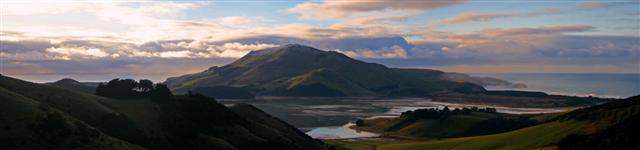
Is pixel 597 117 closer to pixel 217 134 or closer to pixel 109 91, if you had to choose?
pixel 217 134

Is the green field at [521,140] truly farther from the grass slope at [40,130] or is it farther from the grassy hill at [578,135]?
the grass slope at [40,130]

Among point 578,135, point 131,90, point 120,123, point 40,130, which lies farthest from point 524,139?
point 40,130

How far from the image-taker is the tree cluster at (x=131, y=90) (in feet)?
395

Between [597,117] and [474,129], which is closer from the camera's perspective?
[597,117]

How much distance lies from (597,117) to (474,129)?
80797mm

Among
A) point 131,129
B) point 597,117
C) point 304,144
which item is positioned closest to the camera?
point 131,129

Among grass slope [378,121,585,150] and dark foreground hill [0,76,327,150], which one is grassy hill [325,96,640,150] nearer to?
grass slope [378,121,585,150]

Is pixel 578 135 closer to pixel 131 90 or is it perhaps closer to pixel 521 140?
pixel 521 140

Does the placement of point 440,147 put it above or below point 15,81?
below

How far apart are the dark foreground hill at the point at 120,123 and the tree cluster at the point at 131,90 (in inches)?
113

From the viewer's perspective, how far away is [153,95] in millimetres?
122938

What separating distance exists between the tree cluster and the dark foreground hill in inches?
113

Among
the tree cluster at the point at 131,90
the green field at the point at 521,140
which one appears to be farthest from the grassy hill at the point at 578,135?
the tree cluster at the point at 131,90

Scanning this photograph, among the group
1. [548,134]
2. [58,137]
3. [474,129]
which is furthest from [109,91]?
[474,129]
